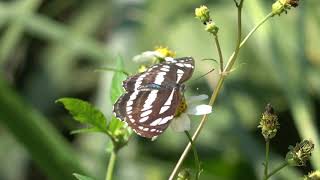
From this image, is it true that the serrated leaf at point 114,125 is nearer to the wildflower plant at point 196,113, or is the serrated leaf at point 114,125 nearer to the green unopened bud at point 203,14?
the wildflower plant at point 196,113

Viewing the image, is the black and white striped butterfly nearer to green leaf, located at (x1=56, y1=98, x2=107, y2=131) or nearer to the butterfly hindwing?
the butterfly hindwing

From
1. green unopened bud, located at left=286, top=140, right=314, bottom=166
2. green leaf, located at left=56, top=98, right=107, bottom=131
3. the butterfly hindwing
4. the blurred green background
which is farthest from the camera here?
the blurred green background

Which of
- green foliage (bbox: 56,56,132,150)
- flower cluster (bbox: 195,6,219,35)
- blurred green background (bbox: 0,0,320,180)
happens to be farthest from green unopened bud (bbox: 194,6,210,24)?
blurred green background (bbox: 0,0,320,180)

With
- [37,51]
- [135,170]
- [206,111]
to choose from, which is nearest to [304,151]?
[206,111]

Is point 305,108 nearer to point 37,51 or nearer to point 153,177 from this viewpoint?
point 153,177

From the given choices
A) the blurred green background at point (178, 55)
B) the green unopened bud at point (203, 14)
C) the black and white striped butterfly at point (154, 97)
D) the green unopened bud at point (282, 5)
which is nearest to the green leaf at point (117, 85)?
the black and white striped butterfly at point (154, 97)

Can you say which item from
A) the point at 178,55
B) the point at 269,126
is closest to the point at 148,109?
the point at 269,126
